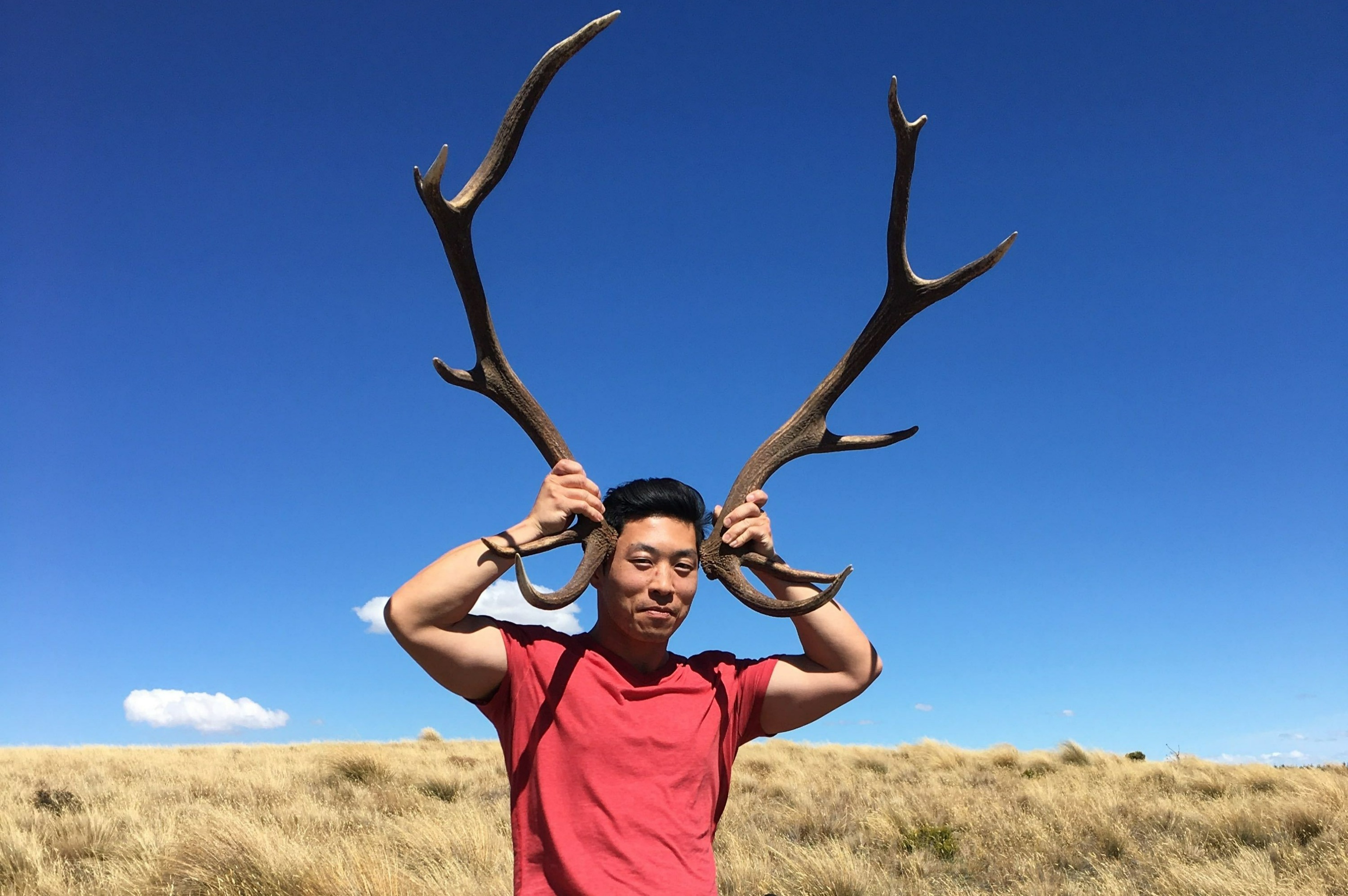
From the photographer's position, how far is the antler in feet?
8.50

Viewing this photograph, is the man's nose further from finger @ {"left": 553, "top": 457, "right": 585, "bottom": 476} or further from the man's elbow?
the man's elbow

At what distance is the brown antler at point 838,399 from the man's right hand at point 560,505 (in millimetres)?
397

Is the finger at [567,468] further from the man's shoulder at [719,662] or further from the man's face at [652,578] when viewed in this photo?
the man's shoulder at [719,662]

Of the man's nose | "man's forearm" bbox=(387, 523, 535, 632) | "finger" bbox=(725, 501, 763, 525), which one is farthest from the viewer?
"finger" bbox=(725, 501, 763, 525)

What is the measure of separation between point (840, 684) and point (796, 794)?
9185 mm

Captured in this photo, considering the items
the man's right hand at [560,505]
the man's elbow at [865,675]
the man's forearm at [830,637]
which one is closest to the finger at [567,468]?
the man's right hand at [560,505]

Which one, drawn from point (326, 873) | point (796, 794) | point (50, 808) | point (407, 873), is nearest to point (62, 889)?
point (326, 873)

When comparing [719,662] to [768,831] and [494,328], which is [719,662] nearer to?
[494,328]

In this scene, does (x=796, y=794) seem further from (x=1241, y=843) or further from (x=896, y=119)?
(x=896, y=119)

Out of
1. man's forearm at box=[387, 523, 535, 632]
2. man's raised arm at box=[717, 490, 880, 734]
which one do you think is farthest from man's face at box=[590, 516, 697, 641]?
man's forearm at box=[387, 523, 535, 632]

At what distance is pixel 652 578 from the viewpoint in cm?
259

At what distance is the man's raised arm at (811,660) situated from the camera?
9.32ft

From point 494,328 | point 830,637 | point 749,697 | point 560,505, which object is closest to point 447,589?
point 560,505

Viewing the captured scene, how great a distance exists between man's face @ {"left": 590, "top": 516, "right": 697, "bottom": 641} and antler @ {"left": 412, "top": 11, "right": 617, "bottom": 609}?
0.08m
